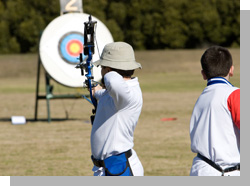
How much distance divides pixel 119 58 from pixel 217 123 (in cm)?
69

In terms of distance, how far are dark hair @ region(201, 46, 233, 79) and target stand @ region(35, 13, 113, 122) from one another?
7.05 meters

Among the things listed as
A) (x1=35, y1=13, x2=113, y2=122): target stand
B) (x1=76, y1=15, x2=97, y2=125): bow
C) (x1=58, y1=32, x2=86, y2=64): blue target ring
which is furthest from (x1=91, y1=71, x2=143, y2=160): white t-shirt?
(x1=58, y1=32, x2=86, y2=64): blue target ring

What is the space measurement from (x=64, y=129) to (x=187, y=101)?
5.65 metres

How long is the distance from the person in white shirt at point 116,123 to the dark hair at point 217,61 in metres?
0.45

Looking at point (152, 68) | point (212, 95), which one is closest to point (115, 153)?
point (212, 95)

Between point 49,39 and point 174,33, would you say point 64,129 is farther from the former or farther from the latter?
point 174,33

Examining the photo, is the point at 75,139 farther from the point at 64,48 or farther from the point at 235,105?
the point at 235,105

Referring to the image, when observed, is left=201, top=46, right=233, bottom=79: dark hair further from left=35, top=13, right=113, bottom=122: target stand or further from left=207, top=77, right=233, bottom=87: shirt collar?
left=35, top=13, right=113, bottom=122: target stand

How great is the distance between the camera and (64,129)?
31.2ft

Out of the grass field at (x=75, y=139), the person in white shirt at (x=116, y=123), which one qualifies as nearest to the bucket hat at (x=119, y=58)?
the person in white shirt at (x=116, y=123)

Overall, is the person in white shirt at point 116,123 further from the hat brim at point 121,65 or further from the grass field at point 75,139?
the grass field at point 75,139

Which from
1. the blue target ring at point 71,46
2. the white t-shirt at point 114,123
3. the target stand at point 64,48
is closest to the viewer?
the white t-shirt at point 114,123

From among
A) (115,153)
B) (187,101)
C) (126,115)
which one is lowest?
(187,101)

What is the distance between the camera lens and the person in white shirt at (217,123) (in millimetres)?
2701
